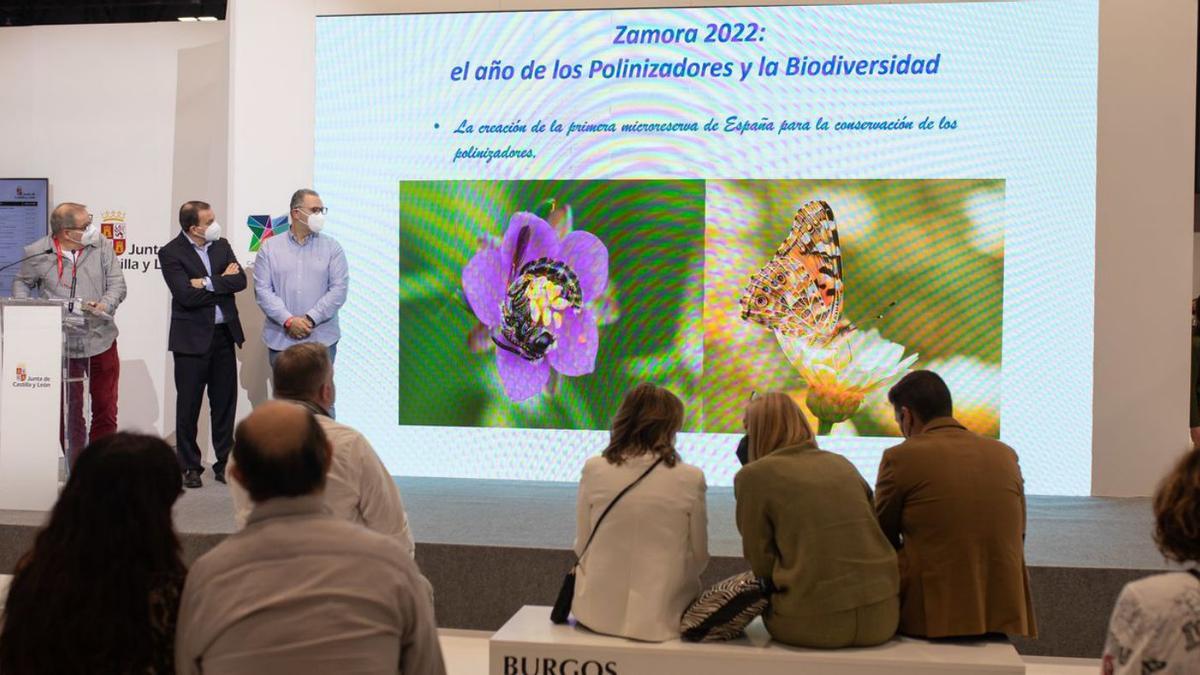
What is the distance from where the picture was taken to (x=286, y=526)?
2.06 meters

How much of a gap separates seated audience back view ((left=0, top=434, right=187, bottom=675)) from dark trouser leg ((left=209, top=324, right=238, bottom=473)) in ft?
15.6

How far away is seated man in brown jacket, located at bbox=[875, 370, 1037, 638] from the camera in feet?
11.6

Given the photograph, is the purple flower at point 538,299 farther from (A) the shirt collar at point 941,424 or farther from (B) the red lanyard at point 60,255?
(A) the shirt collar at point 941,424

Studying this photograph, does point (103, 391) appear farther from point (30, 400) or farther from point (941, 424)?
point (941, 424)

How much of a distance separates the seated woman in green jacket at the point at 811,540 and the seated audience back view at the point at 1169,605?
1206mm

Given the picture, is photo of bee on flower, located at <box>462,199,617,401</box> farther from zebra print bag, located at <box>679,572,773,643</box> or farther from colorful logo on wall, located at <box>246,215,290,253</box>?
zebra print bag, located at <box>679,572,773,643</box>

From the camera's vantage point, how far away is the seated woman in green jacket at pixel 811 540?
339 centimetres

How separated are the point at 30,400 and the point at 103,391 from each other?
918 mm

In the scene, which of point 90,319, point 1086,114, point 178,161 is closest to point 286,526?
point 90,319

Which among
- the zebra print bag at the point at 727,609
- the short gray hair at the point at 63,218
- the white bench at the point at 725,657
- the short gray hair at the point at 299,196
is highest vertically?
the short gray hair at the point at 299,196

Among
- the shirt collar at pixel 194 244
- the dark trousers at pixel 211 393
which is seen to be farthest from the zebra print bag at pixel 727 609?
the shirt collar at pixel 194 244

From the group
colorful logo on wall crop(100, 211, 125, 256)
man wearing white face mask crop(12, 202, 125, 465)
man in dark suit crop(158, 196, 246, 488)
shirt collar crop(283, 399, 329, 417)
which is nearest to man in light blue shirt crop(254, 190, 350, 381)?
man in dark suit crop(158, 196, 246, 488)

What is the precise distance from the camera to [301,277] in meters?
6.90

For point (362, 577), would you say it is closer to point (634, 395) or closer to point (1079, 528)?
point (634, 395)
